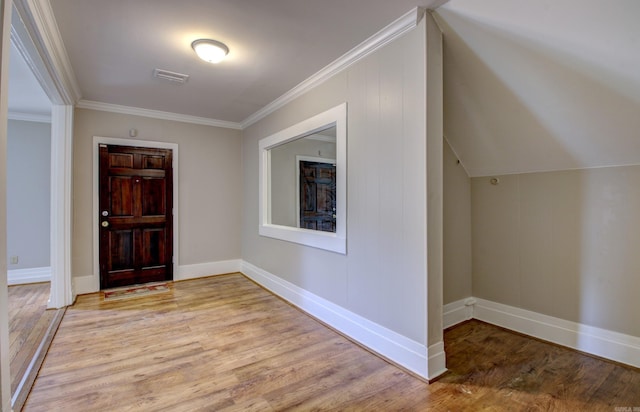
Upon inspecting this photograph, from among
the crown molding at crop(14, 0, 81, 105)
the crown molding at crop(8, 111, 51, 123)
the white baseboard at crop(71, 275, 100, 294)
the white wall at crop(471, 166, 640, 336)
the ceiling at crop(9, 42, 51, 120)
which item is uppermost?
the ceiling at crop(9, 42, 51, 120)

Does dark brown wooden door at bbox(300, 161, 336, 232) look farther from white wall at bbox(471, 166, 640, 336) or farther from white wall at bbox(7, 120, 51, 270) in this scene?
white wall at bbox(7, 120, 51, 270)

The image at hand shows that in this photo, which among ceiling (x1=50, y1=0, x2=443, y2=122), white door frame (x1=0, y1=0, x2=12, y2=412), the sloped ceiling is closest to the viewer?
white door frame (x1=0, y1=0, x2=12, y2=412)

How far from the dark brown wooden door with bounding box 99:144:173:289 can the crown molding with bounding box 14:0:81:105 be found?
123 cm

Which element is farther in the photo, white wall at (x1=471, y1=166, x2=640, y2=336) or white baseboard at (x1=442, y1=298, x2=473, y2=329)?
white baseboard at (x1=442, y1=298, x2=473, y2=329)

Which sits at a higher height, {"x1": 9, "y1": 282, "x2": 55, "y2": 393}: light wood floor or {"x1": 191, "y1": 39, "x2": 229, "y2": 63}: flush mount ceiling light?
{"x1": 191, "y1": 39, "x2": 229, "y2": 63}: flush mount ceiling light

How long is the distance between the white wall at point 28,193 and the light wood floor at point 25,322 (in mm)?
507

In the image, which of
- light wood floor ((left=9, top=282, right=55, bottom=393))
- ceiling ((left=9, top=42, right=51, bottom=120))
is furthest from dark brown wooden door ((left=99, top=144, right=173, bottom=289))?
ceiling ((left=9, top=42, right=51, bottom=120))

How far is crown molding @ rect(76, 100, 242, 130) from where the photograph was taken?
13.1ft

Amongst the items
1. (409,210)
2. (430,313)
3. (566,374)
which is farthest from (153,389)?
(566,374)

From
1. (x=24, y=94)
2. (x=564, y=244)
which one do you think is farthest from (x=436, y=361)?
(x=24, y=94)

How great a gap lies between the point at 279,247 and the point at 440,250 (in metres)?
2.24

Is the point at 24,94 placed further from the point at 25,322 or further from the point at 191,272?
the point at 191,272

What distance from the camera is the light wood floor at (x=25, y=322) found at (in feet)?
7.34

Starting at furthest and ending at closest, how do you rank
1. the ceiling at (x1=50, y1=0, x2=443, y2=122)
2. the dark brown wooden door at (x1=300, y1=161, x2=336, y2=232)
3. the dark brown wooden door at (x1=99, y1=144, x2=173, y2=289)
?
the dark brown wooden door at (x1=300, y1=161, x2=336, y2=232), the dark brown wooden door at (x1=99, y1=144, x2=173, y2=289), the ceiling at (x1=50, y1=0, x2=443, y2=122)
